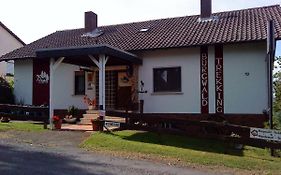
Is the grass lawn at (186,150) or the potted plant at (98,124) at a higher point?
the potted plant at (98,124)

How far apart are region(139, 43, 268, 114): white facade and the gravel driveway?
24.1 ft

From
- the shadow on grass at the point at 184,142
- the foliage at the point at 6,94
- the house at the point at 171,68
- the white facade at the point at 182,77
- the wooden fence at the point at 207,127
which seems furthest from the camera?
the foliage at the point at 6,94

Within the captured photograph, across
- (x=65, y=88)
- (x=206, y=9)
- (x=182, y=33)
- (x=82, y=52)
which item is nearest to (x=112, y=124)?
(x=82, y=52)

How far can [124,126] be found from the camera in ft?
49.5

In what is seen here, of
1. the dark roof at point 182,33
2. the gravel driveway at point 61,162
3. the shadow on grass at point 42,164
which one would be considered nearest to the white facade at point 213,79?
the dark roof at point 182,33

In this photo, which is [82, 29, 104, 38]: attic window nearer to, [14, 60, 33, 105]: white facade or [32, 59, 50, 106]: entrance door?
[32, 59, 50, 106]: entrance door

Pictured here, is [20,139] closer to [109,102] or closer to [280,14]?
[109,102]

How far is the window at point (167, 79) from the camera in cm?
2000

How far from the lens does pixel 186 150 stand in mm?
12500

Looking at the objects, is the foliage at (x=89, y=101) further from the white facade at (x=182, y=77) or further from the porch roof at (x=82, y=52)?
the porch roof at (x=82, y=52)

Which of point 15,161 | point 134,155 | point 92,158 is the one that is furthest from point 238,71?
point 15,161

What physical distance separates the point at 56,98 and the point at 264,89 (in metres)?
10.8

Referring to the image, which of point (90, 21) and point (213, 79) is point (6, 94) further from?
point (213, 79)

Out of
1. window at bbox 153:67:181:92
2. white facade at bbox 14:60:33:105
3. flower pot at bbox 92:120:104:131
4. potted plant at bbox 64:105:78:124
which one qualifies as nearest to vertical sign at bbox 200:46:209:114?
window at bbox 153:67:181:92
